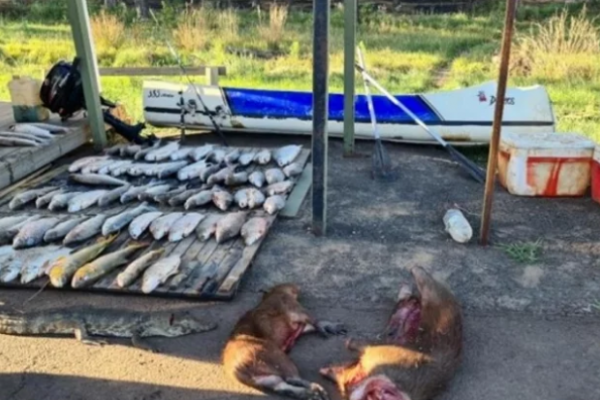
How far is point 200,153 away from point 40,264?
2.53 meters

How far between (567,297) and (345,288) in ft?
4.69

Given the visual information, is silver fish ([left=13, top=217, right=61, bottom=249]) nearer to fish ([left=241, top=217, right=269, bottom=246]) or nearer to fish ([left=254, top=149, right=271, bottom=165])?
fish ([left=241, top=217, right=269, bottom=246])

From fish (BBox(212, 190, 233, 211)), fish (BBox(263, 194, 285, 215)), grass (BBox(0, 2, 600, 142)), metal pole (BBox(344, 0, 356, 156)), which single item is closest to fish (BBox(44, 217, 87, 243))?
fish (BBox(212, 190, 233, 211))

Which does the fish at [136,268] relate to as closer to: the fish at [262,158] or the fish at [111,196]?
the fish at [111,196]

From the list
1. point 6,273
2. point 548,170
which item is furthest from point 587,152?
point 6,273

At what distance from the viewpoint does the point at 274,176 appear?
5762 millimetres

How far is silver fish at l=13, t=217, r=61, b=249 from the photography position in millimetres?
4512

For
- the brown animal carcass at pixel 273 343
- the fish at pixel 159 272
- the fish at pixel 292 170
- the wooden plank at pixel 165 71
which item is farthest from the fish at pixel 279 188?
the wooden plank at pixel 165 71

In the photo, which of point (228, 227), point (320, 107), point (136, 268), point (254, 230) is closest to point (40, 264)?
point (136, 268)

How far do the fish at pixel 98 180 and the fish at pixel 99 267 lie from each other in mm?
1419

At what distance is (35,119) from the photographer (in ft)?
23.1

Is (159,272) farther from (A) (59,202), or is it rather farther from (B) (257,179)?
(B) (257,179)

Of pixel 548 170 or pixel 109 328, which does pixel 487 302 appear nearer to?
pixel 548 170

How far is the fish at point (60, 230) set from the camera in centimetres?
460
